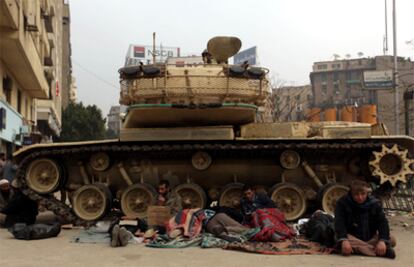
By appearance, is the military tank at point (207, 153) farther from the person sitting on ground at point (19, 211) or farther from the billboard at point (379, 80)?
the billboard at point (379, 80)

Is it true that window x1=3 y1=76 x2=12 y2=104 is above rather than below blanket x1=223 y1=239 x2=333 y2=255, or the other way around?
above

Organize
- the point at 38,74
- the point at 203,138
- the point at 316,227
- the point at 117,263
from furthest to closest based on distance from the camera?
the point at 38,74 → the point at 203,138 → the point at 316,227 → the point at 117,263

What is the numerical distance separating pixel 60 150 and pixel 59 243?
9.01 ft

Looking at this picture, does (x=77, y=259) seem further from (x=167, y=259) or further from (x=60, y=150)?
(x=60, y=150)

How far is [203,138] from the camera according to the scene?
9.94 metres

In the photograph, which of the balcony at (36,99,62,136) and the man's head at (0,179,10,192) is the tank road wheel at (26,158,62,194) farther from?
the balcony at (36,99,62,136)

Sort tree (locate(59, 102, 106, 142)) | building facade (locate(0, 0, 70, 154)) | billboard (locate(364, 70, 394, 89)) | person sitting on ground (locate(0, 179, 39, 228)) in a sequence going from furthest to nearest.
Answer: tree (locate(59, 102, 106, 142)) → billboard (locate(364, 70, 394, 89)) → building facade (locate(0, 0, 70, 154)) → person sitting on ground (locate(0, 179, 39, 228))

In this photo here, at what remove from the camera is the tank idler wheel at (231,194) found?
34.0 feet

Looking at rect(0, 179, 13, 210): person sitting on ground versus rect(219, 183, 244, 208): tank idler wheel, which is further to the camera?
rect(219, 183, 244, 208): tank idler wheel

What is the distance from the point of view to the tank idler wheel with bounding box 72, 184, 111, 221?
10320mm

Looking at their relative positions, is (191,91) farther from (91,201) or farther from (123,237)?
(123,237)

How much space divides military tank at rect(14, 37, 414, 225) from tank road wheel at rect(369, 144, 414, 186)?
19mm

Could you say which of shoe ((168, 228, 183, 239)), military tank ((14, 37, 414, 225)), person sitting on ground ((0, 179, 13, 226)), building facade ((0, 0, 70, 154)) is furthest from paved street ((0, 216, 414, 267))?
building facade ((0, 0, 70, 154))

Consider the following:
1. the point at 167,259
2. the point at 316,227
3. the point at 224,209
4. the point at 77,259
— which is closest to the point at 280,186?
the point at 224,209
